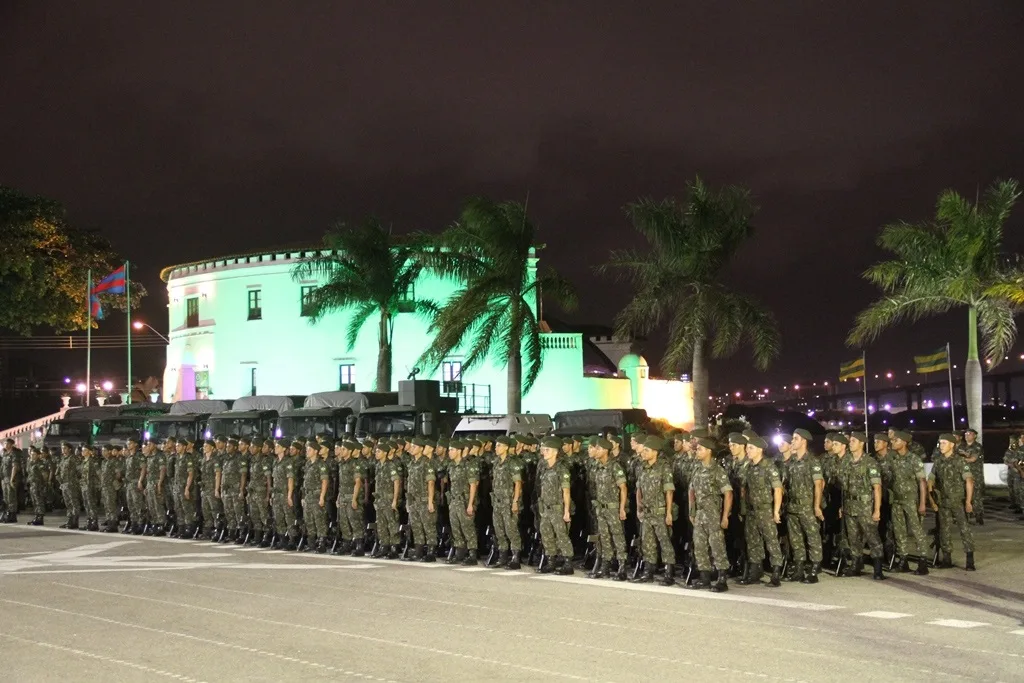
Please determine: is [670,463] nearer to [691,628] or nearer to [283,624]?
[691,628]

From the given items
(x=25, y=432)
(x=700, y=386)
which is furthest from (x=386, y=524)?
(x=25, y=432)

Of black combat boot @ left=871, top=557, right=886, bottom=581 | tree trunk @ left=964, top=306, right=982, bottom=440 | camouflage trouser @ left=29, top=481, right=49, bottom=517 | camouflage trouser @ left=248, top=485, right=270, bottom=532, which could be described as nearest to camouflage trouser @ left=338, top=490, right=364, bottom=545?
camouflage trouser @ left=248, top=485, right=270, bottom=532

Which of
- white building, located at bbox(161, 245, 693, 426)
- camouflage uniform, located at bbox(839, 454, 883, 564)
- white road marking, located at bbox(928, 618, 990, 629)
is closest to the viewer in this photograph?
white road marking, located at bbox(928, 618, 990, 629)

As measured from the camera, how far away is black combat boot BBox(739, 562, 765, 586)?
1315 centimetres

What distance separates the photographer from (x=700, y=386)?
91.0 feet

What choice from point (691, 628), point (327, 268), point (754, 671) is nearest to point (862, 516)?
point (691, 628)

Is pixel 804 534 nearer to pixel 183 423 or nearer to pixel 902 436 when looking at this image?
pixel 902 436

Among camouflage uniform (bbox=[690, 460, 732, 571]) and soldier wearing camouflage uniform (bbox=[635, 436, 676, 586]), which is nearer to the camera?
camouflage uniform (bbox=[690, 460, 732, 571])

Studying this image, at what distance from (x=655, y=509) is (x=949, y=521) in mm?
4026

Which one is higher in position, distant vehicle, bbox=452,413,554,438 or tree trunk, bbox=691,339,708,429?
tree trunk, bbox=691,339,708,429

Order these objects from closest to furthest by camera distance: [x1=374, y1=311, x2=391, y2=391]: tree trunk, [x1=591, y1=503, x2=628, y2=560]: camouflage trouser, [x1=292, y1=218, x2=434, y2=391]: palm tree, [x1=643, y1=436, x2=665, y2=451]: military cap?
1. [x1=643, y1=436, x2=665, y2=451]: military cap
2. [x1=591, y1=503, x2=628, y2=560]: camouflage trouser
3. [x1=292, y1=218, x2=434, y2=391]: palm tree
4. [x1=374, y1=311, x2=391, y2=391]: tree trunk

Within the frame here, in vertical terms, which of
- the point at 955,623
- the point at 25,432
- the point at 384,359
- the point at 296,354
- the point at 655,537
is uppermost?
the point at 296,354

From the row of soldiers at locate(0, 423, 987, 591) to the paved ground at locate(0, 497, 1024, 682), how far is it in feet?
1.92

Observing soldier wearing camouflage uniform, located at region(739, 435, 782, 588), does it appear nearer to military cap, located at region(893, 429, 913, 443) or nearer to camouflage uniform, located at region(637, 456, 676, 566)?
camouflage uniform, located at region(637, 456, 676, 566)
